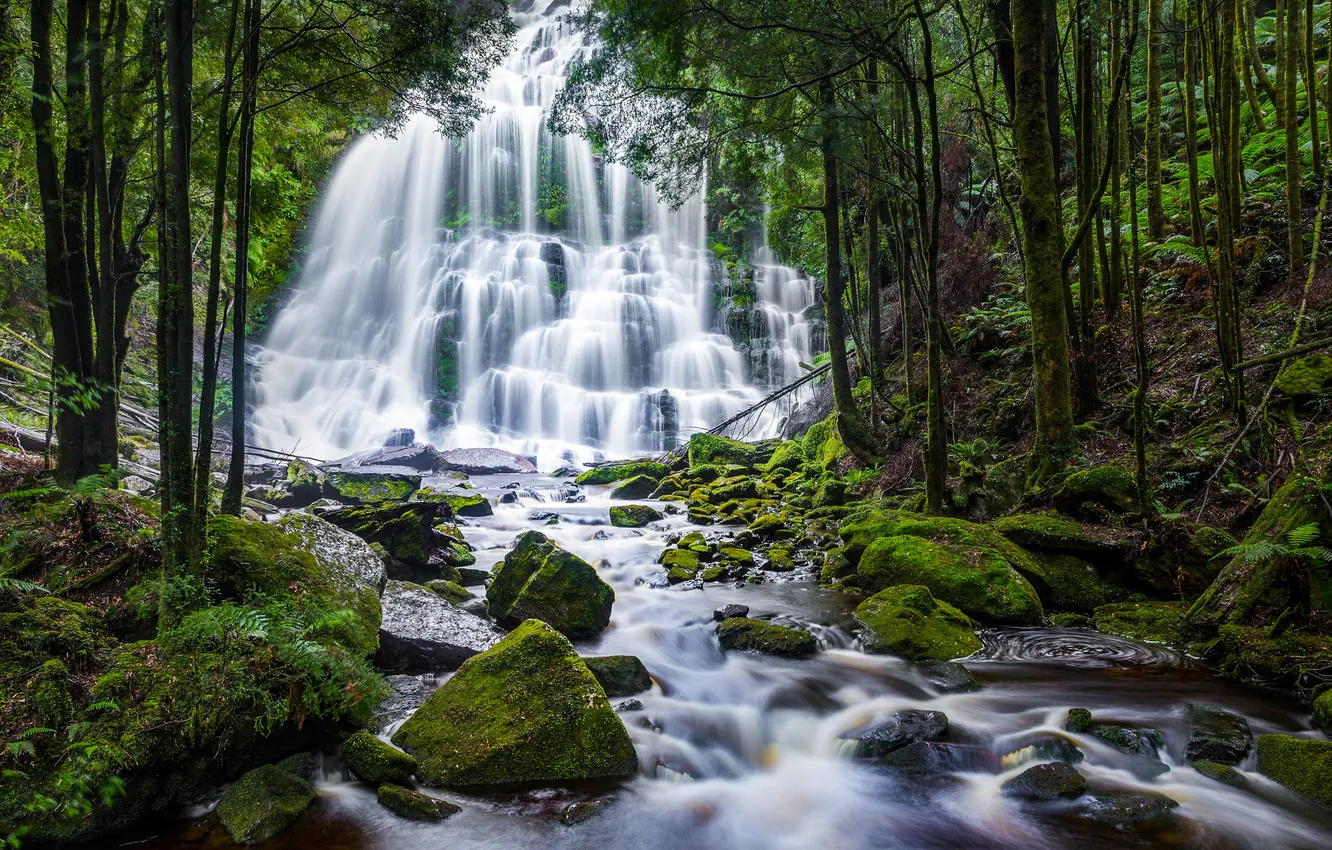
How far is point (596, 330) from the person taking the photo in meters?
26.9

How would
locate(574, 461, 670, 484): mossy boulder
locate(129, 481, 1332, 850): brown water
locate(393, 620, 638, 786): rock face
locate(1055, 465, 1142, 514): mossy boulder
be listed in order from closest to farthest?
locate(129, 481, 1332, 850): brown water < locate(393, 620, 638, 786): rock face < locate(1055, 465, 1142, 514): mossy boulder < locate(574, 461, 670, 484): mossy boulder

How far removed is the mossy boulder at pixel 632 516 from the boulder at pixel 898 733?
24.2 feet

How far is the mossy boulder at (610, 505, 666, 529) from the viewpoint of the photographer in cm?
1159

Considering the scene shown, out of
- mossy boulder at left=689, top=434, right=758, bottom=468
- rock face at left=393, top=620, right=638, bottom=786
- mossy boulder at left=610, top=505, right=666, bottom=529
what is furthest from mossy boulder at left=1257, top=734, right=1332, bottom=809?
mossy boulder at left=689, top=434, right=758, bottom=468

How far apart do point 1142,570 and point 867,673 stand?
2.70m

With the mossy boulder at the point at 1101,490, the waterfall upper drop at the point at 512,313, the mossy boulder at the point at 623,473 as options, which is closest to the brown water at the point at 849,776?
the mossy boulder at the point at 1101,490

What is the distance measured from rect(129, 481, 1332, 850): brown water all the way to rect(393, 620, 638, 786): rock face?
0.13 m

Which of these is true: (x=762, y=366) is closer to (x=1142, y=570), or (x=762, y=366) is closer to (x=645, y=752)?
(x=1142, y=570)

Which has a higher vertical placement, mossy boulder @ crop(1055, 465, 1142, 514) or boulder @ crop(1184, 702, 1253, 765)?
mossy boulder @ crop(1055, 465, 1142, 514)

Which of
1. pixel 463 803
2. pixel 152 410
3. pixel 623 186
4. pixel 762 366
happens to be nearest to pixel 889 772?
pixel 463 803

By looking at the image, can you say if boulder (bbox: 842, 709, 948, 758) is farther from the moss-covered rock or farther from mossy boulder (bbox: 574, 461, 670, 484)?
mossy boulder (bbox: 574, 461, 670, 484)

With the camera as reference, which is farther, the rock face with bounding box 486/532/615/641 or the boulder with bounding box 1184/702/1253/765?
the rock face with bounding box 486/532/615/641

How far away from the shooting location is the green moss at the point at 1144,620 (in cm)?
509

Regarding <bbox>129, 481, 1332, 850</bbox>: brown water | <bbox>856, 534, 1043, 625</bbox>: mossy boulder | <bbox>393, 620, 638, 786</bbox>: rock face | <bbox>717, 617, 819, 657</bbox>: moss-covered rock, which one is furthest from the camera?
<bbox>717, 617, 819, 657</bbox>: moss-covered rock
